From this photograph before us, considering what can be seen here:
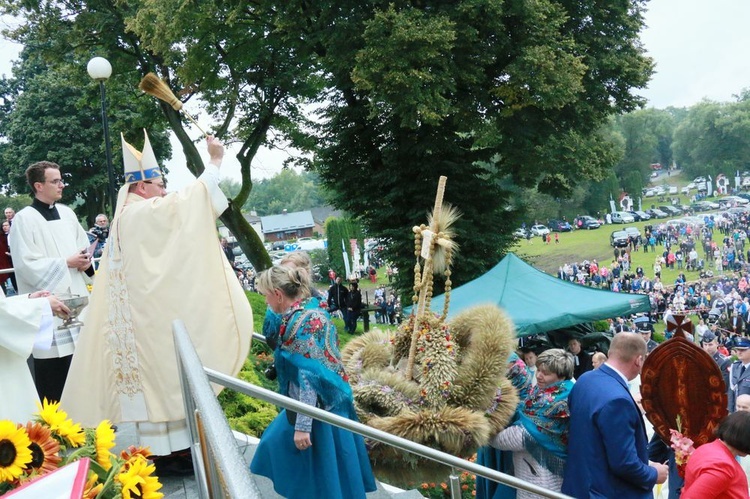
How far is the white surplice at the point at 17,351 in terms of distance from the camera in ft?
10.2

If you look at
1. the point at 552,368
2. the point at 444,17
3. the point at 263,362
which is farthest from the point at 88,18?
the point at 552,368

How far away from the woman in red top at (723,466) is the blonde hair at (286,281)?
2.25 metres

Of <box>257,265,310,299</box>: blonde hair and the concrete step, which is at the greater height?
<box>257,265,310,299</box>: blonde hair

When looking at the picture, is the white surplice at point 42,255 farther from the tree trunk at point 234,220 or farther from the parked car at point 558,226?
the parked car at point 558,226

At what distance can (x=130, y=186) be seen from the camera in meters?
4.64

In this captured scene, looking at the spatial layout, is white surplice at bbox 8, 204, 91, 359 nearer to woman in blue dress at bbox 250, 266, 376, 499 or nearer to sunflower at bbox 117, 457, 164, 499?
woman in blue dress at bbox 250, 266, 376, 499

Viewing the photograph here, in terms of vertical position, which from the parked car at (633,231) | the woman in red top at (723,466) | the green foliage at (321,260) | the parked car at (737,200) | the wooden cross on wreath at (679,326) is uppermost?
the wooden cross on wreath at (679,326)

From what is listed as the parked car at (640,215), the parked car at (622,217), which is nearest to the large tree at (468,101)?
the parked car at (622,217)

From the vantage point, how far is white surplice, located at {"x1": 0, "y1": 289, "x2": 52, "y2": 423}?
3.12 metres

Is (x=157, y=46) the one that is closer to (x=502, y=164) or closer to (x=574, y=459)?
(x=502, y=164)

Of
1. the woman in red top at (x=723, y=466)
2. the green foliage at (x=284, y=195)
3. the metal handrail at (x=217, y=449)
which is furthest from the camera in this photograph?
the green foliage at (x=284, y=195)

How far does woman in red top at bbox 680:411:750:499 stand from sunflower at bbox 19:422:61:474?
3088 millimetres

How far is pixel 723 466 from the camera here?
379cm

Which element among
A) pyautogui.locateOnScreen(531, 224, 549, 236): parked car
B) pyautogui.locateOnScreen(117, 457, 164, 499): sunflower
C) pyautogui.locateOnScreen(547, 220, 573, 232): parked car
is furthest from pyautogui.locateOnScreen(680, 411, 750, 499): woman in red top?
pyautogui.locateOnScreen(547, 220, 573, 232): parked car
